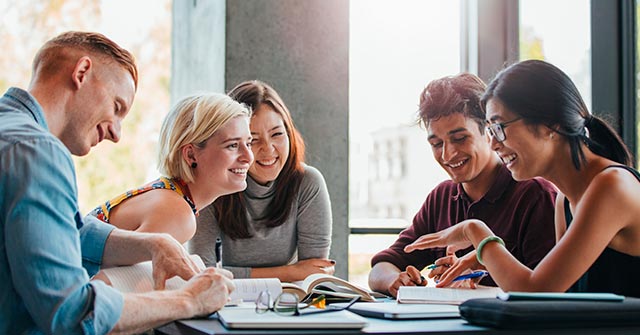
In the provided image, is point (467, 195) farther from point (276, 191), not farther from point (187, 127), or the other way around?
point (187, 127)

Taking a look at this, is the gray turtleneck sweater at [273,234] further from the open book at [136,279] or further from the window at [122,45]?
the window at [122,45]

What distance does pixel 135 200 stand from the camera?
2352mm

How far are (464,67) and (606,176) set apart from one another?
8.74 feet

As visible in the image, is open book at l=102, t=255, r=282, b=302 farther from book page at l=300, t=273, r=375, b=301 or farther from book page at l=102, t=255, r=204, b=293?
book page at l=300, t=273, r=375, b=301

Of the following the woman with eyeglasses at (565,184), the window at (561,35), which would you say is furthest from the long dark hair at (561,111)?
the window at (561,35)

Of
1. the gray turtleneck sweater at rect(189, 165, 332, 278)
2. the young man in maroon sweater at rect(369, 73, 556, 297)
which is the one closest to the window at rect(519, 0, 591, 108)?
the young man in maroon sweater at rect(369, 73, 556, 297)

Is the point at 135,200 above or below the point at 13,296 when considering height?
above

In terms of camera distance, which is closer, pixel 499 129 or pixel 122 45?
pixel 499 129

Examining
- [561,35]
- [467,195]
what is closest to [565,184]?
[467,195]

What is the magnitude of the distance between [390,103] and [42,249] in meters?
3.30

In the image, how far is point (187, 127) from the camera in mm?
2596

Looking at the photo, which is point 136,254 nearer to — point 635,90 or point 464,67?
point 635,90

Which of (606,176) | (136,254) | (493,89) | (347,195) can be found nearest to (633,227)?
(606,176)

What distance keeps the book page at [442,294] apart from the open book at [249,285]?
0.15m
